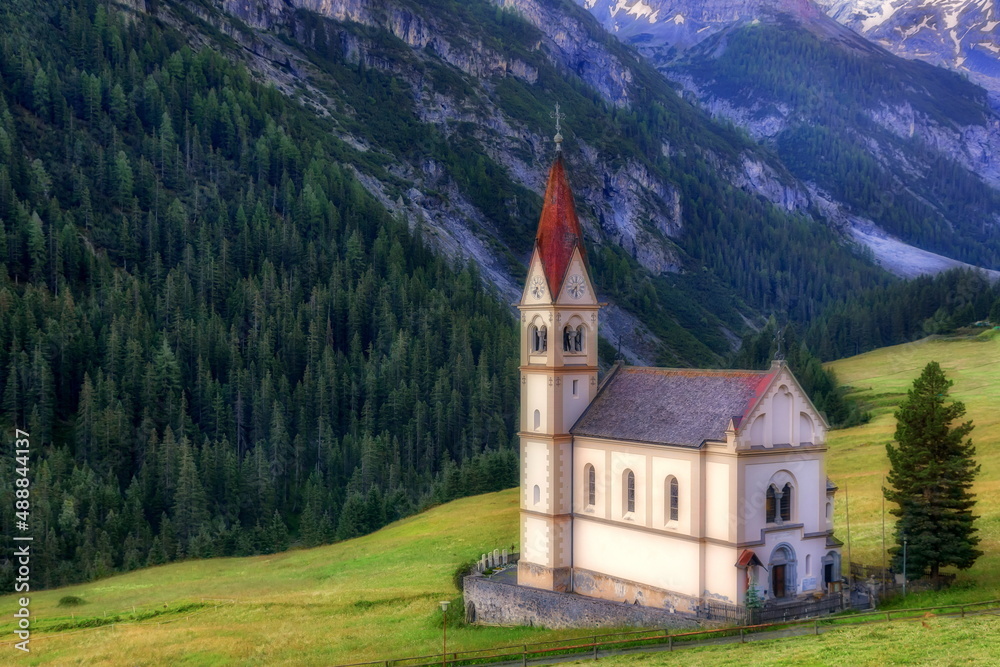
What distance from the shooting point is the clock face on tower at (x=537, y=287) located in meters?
71.1

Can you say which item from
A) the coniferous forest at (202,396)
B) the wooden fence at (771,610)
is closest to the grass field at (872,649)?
the wooden fence at (771,610)

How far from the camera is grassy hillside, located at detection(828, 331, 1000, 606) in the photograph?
69.2m

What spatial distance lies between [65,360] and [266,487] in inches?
1416

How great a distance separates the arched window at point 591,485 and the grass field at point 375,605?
28.7ft

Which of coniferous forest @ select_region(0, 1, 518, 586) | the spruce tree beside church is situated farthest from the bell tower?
coniferous forest @ select_region(0, 1, 518, 586)

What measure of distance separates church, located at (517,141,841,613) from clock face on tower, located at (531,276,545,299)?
0.29ft

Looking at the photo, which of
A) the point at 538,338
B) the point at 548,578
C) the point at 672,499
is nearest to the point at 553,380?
the point at 538,338

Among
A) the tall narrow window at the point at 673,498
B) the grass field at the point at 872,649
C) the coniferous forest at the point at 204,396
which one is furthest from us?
the coniferous forest at the point at 204,396

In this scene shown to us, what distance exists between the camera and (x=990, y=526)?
73812 mm

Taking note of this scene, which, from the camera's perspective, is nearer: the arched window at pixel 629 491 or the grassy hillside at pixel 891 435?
the arched window at pixel 629 491

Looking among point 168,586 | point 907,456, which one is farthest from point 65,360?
point 907,456

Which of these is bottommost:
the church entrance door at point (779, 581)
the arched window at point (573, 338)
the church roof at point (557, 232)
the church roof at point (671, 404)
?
the church entrance door at point (779, 581)

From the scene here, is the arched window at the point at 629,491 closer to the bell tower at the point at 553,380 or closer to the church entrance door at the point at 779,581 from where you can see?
the bell tower at the point at 553,380

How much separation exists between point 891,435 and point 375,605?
6437cm
